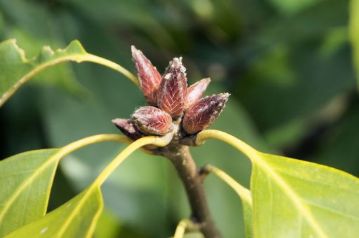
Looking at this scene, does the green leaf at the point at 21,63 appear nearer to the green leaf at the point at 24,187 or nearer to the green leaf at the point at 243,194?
the green leaf at the point at 24,187

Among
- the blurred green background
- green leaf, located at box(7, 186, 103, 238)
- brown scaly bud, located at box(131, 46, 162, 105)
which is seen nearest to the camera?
green leaf, located at box(7, 186, 103, 238)

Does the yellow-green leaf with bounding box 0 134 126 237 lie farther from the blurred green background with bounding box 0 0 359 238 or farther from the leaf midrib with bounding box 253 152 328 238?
the blurred green background with bounding box 0 0 359 238

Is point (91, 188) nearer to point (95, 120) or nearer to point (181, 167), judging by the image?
point (181, 167)

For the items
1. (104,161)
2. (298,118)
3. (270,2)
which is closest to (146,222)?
(104,161)

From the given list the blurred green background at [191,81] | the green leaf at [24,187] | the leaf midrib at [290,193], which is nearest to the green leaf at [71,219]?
the green leaf at [24,187]

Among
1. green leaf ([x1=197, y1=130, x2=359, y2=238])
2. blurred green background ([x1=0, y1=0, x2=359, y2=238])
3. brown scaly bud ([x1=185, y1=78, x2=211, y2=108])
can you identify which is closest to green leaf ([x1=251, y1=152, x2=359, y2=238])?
green leaf ([x1=197, y1=130, x2=359, y2=238])

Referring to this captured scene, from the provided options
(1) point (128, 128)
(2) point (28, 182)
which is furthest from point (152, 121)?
(2) point (28, 182)
